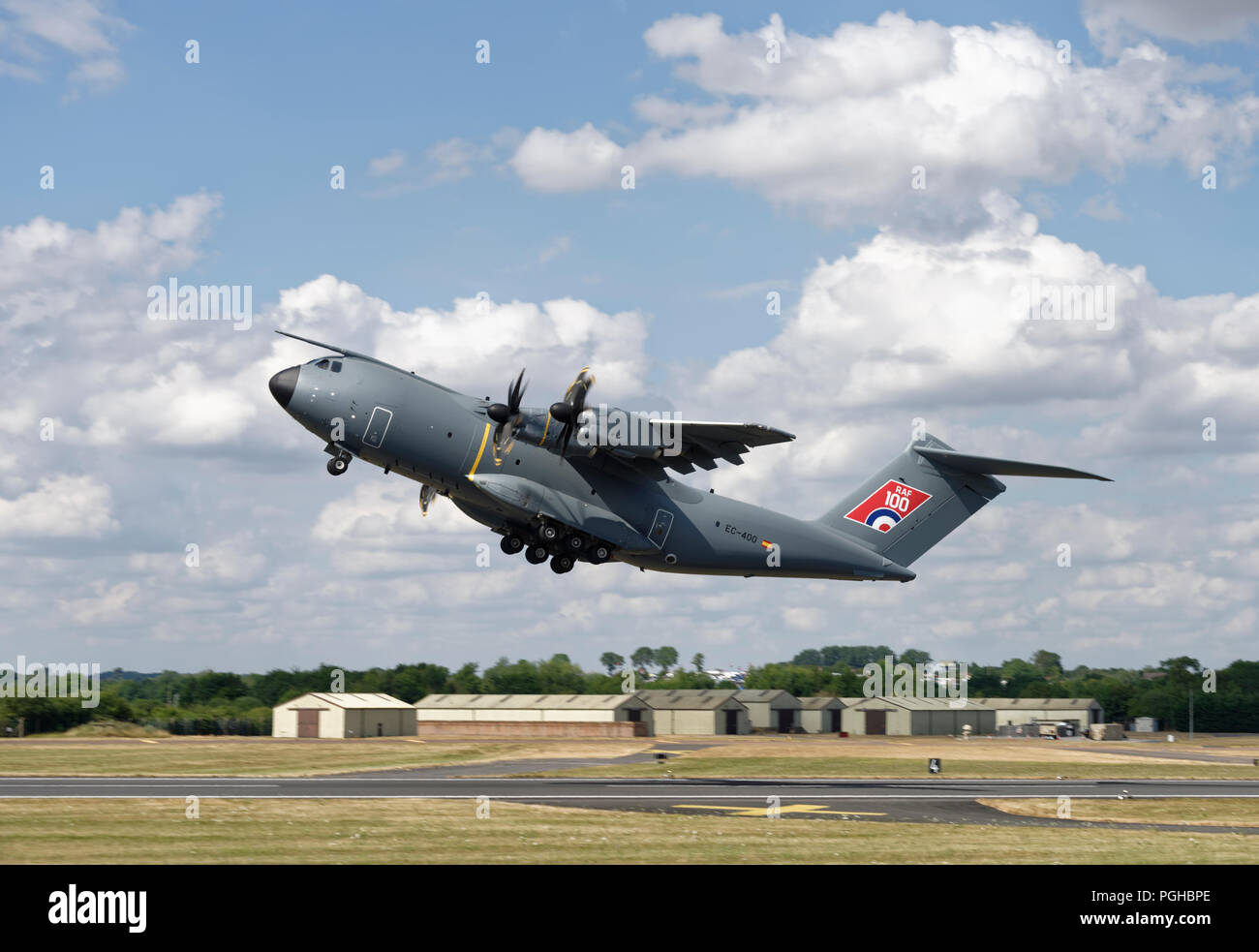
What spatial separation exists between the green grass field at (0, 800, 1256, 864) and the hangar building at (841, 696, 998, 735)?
78005 millimetres

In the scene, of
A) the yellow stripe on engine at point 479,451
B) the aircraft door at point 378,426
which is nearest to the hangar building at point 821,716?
the yellow stripe on engine at point 479,451

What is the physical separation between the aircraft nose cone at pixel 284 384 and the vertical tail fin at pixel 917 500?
52.8 feet

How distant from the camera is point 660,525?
34656mm

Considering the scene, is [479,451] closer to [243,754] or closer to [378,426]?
[378,426]

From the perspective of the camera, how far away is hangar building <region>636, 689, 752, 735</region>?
95938 mm

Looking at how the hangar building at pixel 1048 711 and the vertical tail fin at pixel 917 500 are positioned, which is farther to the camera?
the hangar building at pixel 1048 711

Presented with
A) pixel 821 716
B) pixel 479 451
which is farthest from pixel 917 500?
pixel 821 716

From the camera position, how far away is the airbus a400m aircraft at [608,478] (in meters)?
30.8

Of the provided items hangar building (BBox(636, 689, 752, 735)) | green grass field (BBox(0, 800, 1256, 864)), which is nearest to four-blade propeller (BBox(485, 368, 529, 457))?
green grass field (BBox(0, 800, 1256, 864))

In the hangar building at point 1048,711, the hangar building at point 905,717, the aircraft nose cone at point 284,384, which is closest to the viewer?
the aircraft nose cone at point 284,384

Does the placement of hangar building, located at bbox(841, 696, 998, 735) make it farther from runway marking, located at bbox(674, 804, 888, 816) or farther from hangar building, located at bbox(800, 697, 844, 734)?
runway marking, located at bbox(674, 804, 888, 816)

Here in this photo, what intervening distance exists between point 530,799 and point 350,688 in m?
75.2

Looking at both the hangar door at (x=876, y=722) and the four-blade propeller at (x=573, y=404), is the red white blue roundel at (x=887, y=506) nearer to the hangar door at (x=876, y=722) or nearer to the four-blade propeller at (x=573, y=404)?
the four-blade propeller at (x=573, y=404)
